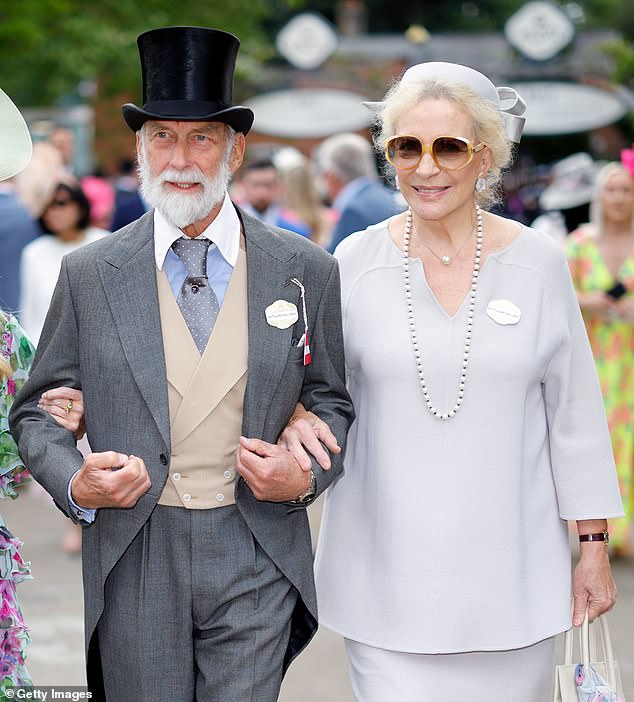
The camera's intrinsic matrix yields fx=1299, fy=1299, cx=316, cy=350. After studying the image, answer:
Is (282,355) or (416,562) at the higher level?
(282,355)

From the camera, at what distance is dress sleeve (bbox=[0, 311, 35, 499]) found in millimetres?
3742

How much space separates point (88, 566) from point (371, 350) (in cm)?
99

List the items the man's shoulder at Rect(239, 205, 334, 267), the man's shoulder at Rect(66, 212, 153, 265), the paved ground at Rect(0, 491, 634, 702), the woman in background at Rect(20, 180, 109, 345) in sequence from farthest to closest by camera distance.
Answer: the woman in background at Rect(20, 180, 109, 345)
the paved ground at Rect(0, 491, 634, 702)
the man's shoulder at Rect(239, 205, 334, 267)
the man's shoulder at Rect(66, 212, 153, 265)

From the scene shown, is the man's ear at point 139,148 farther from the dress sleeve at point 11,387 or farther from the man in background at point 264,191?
the man in background at point 264,191

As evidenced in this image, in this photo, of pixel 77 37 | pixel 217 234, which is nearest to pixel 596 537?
pixel 217 234

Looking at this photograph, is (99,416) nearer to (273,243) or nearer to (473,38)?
(273,243)

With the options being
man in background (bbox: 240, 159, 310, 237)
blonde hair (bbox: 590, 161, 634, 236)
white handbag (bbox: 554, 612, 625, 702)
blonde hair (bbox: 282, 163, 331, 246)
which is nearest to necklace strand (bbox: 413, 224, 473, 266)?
white handbag (bbox: 554, 612, 625, 702)

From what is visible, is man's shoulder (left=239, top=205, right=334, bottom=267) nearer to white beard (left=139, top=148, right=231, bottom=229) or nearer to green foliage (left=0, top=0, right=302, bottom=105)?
white beard (left=139, top=148, right=231, bottom=229)

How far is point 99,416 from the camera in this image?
3432mm

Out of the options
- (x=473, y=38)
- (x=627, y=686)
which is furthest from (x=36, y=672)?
(x=473, y=38)

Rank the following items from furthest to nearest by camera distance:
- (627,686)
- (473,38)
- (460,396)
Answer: (473,38)
(627,686)
(460,396)

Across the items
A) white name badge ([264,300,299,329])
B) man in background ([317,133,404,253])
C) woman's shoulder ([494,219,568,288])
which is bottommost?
man in background ([317,133,404,253])

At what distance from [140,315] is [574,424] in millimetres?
1287

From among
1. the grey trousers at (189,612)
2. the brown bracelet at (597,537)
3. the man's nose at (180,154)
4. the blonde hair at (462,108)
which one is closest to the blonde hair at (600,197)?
the blonde hair at (462,108)
